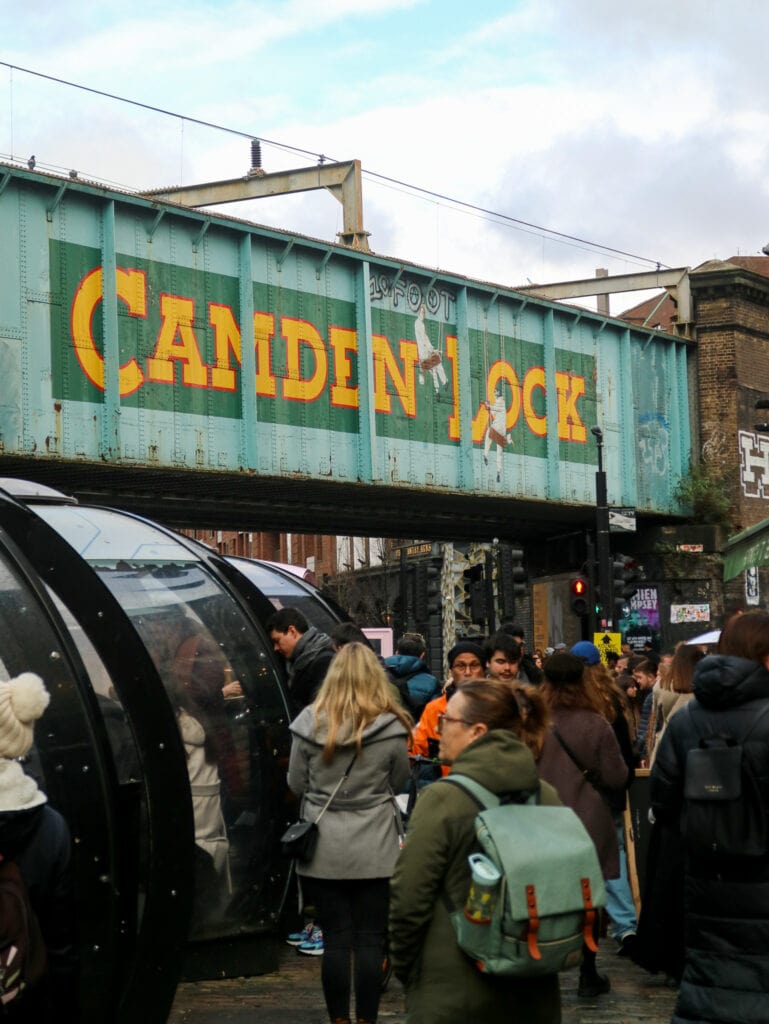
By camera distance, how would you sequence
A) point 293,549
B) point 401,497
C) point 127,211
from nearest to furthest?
point 127,211
point 401,497
point 293,549

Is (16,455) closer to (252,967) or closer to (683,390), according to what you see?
(252,967)

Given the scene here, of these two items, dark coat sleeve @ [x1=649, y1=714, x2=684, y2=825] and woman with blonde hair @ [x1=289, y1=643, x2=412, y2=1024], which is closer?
dark coat sleeve @ [x1=649, y1=714, x2=684, y2=825]

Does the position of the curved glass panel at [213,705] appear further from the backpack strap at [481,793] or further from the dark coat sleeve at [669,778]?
the backpack strap at [481,793]

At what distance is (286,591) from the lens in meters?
12.8

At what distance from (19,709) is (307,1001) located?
4.05 metres

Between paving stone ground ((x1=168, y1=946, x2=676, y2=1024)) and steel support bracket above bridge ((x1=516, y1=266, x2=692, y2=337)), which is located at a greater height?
steel support bracket above bridge ((x1=516, y1=266, x2=692, y2=337))

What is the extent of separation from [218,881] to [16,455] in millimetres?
14642

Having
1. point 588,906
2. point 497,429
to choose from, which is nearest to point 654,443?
point 497,429

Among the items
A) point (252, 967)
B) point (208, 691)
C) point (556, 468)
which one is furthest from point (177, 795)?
point (556, 468)

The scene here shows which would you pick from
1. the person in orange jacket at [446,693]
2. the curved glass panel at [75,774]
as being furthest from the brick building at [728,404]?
the curved glass panel at [75,774]

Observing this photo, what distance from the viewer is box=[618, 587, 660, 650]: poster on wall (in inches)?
1427

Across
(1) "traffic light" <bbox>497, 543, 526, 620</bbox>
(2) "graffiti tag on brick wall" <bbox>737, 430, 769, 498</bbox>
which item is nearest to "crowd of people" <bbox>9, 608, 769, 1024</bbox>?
(1) "traffic light" <bbox>497, 543, 526, 620</bbox>

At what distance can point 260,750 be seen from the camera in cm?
805

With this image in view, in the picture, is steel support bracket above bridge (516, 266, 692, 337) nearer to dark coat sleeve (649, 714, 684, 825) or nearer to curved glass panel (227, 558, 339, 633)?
curved glass panel (227, 558, 339, 633)
